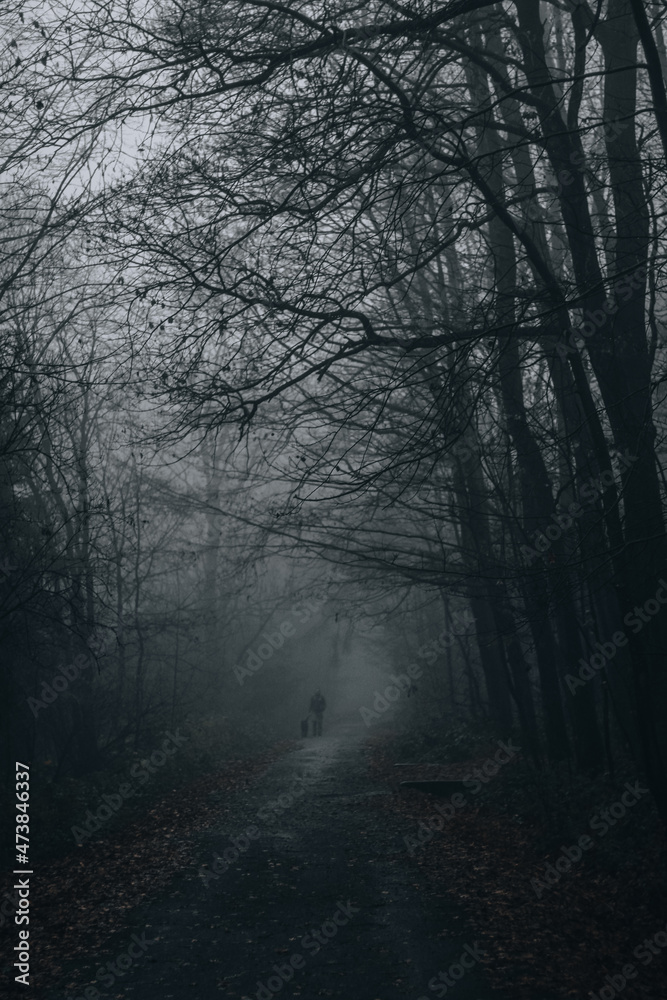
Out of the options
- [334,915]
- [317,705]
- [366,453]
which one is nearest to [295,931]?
[334,915]

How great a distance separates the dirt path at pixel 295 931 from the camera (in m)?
5.13

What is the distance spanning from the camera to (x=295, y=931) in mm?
6117

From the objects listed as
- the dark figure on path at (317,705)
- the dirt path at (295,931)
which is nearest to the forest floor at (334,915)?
the dirt path at (295,931)

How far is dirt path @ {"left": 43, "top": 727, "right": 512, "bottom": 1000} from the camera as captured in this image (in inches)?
202

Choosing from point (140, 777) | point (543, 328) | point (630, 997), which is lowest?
point (630, 997)

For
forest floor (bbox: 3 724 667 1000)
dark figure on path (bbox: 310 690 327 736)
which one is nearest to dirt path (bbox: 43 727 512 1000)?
forest floor (bbox: 3 724 667 1000)

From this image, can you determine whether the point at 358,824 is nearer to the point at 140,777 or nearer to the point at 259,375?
the point at 140,777

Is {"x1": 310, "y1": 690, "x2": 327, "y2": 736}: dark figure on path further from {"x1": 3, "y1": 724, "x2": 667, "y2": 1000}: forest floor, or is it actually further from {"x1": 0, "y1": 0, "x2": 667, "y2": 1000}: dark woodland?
{"x1": 3, "y1": 724, "x2": 667, "y2": 1000}: forest floor

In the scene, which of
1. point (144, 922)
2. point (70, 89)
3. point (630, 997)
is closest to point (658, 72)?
point (70, 89)

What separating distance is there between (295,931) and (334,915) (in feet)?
1.54

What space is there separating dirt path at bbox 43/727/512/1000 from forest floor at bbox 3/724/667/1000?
2 centimetres

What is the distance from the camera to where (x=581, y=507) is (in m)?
9.04

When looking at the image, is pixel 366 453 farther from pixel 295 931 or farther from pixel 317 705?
pixel 317 705

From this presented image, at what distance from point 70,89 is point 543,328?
4.79m
